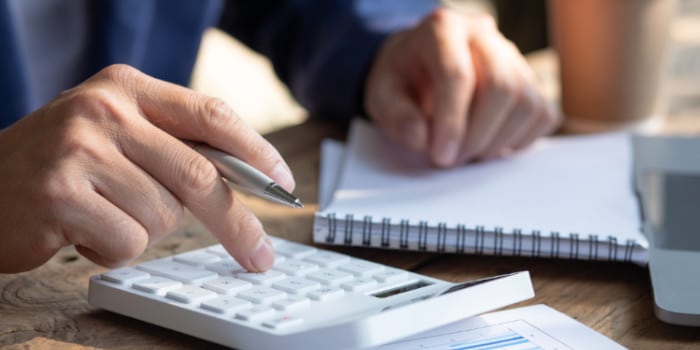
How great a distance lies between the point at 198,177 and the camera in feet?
1.86

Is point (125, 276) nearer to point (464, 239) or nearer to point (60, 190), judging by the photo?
Answer: point (60, 190)

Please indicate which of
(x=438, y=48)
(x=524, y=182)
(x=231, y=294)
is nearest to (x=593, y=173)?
(x=524, y=182)

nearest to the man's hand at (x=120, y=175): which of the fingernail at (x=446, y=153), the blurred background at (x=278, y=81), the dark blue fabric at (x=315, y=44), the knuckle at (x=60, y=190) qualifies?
the knuckle at (x=60, y=190)

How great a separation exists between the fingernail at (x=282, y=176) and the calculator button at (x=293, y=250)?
0.05 meters

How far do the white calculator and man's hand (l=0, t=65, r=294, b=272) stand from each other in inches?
1.0

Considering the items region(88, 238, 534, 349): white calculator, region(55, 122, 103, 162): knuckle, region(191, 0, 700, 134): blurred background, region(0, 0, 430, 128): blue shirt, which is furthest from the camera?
region(191, 0, 700, 134): blurred background

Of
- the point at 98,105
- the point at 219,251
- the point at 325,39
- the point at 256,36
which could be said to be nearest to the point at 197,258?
the point at 219,251

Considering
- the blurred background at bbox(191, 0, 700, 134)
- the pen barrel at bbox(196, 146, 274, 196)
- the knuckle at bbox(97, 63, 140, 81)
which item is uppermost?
the knuckle at bbox(97, 63, 140, 81)

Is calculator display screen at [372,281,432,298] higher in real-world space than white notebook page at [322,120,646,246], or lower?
higher

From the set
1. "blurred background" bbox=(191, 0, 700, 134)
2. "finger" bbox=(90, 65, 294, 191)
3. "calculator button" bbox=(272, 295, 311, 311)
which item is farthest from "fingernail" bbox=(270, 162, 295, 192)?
"blurred background" bbox=(191, 0, 700, 134)

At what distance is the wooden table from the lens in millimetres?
532

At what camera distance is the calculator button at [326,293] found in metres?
0.52

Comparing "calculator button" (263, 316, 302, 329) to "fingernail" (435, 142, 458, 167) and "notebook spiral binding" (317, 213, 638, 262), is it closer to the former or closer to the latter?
"notebook spiral binding" (317, 213, 638, 262)

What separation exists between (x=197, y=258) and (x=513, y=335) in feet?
0.73
